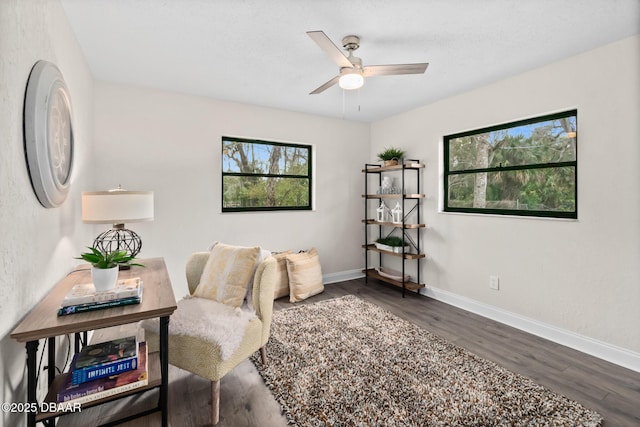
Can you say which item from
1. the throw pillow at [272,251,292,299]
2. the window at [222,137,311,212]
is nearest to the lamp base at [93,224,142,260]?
the window at [222,137,311,212]

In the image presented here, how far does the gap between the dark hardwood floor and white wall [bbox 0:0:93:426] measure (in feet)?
2.28

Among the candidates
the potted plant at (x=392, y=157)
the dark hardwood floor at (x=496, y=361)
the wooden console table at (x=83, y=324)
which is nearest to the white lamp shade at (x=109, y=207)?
the wooden console table at (x=83, y=324)

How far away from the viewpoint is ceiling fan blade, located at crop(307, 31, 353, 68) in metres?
1.71

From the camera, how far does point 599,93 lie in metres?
2.31

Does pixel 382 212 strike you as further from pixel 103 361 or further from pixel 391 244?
pixel 103 361

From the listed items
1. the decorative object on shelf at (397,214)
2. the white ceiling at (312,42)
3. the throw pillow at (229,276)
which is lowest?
the throw pillow at (229,276)

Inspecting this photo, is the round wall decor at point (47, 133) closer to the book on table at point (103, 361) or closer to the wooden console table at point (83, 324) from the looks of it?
the wooden console table at point (83, 324)

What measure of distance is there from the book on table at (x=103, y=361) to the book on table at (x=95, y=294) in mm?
281

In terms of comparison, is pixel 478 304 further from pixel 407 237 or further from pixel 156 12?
pixel 156 12

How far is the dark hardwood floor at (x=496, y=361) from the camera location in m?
1.70

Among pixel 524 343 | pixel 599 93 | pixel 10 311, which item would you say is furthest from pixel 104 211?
pixel 599 93

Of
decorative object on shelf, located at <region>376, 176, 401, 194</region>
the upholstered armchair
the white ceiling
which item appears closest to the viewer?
the upholstered armchair

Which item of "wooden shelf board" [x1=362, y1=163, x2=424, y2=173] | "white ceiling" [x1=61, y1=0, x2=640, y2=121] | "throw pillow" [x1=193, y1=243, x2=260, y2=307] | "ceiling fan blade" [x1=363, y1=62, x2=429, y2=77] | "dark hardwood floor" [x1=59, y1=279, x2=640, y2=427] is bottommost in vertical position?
"dark hardwood floor" [x1=59, y1=279, x2=640, y2=427]

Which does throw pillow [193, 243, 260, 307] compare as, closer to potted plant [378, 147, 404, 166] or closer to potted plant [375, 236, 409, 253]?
potted plant [375, 236, 409, 253]
